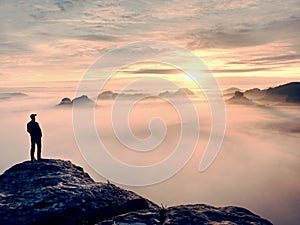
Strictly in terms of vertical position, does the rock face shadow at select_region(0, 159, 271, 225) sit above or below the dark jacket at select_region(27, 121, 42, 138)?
below

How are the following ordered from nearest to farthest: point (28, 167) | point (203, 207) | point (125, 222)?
point (125, 222), point (203, 207), point (28, 167)

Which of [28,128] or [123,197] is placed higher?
[28,128]

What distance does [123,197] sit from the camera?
1584 centimetres

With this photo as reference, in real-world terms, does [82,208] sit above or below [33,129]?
below

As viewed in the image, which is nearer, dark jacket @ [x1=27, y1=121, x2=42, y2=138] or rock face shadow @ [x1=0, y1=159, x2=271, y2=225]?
rock face shadow @ [x1=0, y1=159, x2=271, y2=225]

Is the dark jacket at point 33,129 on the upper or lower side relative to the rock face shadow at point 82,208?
upper

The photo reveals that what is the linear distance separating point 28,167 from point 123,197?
7.47m

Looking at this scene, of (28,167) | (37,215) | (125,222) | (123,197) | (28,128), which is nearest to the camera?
(125,222)

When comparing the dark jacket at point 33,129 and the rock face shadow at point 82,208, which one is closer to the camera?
the rock face shadow at point 82,208

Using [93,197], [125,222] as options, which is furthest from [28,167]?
[125,222]

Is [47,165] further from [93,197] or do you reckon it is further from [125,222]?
[125,222]

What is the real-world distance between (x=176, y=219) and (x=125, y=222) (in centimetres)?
222

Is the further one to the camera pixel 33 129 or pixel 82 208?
pixel 33 129

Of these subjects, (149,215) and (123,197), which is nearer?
(149,215)
